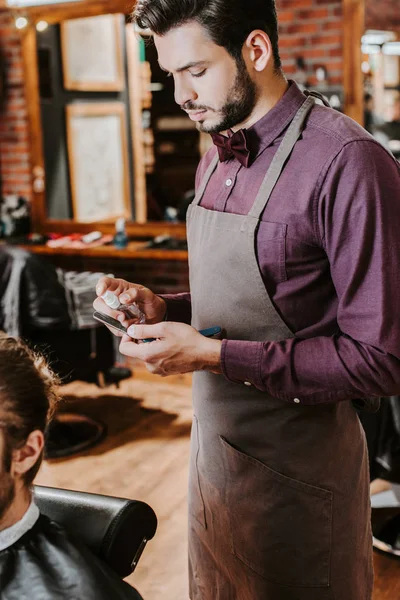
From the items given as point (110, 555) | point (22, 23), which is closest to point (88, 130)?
point (22, 23)

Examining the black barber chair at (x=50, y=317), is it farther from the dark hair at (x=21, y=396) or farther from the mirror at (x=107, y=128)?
the dark hair at (x=21, y=396)

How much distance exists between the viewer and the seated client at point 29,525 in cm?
130

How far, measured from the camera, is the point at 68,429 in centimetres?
395

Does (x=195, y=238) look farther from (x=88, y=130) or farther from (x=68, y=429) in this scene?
(x=88, y=130)

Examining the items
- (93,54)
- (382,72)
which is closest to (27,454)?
(93,54)

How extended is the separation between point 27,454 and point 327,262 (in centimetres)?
69

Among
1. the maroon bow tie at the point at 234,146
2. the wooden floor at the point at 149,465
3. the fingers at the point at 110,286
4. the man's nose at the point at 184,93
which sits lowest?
the wooden floor at the point at 149,465

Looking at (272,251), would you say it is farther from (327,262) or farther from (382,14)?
(382,14)

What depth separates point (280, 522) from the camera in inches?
56.6

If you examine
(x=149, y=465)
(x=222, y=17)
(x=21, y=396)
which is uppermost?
(x=222, y=17)

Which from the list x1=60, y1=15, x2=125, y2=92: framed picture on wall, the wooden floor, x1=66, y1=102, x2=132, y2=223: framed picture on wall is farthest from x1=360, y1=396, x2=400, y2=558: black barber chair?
x1=60, y1=15, x2=125, y2=92: framed picture on wall

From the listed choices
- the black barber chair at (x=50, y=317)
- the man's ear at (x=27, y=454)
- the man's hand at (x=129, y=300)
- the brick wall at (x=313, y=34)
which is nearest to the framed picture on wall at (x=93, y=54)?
the brick wall at (x=313, y=34)

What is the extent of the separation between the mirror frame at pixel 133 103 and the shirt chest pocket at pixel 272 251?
121 inches

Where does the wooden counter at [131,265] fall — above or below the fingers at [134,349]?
below
